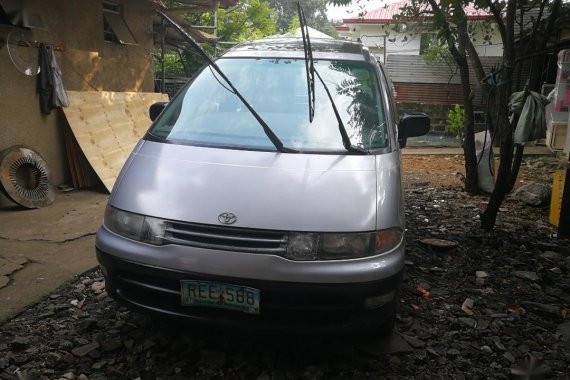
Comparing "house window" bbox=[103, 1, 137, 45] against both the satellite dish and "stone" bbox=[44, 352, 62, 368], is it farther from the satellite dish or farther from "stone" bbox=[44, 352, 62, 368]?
"stone" bbox=[44, 352, 62, 368]

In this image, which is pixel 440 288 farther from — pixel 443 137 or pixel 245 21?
pixel 245 21

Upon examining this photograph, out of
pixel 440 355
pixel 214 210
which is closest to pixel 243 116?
pixel 214 210

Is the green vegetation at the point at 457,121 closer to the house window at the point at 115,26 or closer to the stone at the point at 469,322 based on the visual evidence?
the house window at the point at 115,26

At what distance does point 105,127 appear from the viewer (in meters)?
6.82

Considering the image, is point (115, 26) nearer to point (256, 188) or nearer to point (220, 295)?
point (256, 188)

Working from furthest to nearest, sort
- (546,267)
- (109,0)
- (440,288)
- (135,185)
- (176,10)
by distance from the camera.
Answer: (176,10), (109,0), (546,267), (440,288), (135,185)

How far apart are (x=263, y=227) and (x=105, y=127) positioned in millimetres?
5292

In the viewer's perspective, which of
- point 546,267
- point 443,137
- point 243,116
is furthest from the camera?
point 443,137

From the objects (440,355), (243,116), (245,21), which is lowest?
(440,355)

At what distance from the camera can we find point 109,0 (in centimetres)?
775

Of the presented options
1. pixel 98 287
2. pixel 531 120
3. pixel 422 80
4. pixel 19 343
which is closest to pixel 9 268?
pixel 98 287

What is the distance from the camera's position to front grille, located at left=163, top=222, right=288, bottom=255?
2.29 metres

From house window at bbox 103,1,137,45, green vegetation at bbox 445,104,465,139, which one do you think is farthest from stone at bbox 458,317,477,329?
green vegetation at bbox 445,104,465,139

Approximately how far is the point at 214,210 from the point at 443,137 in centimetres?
1215
